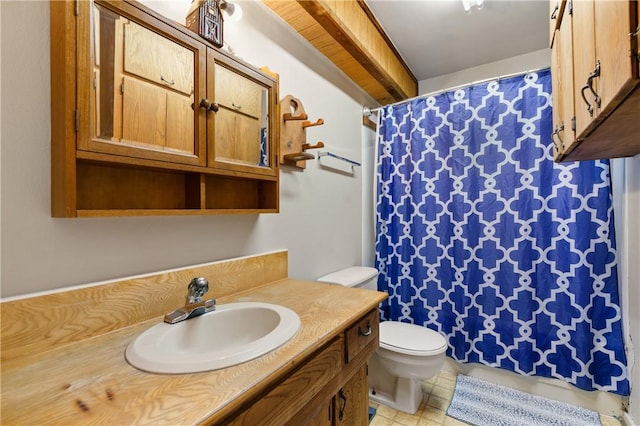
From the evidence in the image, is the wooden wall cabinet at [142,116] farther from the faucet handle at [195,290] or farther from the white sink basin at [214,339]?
the white sink basin at [214,339]

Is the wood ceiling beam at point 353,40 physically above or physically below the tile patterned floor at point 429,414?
above

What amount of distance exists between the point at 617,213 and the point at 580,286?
47 centimetres

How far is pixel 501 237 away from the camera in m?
1.87

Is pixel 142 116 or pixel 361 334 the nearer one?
pixel 142 116

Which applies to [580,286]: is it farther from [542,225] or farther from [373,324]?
[373,324]

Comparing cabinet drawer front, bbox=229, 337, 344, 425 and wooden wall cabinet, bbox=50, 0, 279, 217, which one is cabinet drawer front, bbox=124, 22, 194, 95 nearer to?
wooden wall cabinet, bbox=50, 0, 279, 217

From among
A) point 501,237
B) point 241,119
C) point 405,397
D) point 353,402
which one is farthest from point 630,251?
point 241,119

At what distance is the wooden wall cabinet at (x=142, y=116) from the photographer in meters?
0.72

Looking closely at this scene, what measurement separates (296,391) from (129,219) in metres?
0.75

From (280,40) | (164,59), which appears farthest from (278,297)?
(280,40)

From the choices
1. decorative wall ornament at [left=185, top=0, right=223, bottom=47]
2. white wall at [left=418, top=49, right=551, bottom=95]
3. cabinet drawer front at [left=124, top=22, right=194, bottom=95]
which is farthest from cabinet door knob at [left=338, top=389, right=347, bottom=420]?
white wall at [left=418, top=49, right=551, bottom=95]

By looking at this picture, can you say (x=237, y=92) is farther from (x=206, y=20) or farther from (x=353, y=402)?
(x=353, y=402)

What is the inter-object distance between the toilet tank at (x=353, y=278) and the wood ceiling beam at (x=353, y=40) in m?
1.41

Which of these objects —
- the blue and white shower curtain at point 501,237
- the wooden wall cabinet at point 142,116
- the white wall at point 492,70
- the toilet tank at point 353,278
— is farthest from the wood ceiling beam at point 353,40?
the toilet tank at point 353,278
